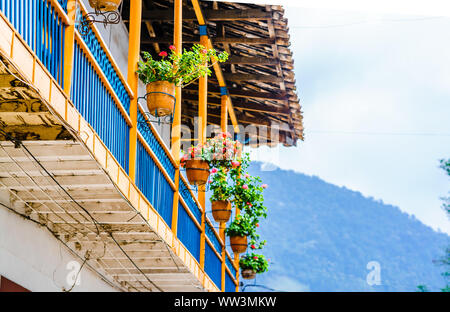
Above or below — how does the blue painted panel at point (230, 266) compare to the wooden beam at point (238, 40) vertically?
below

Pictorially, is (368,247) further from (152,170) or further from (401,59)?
(152,170)

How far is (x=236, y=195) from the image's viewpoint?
550 inches

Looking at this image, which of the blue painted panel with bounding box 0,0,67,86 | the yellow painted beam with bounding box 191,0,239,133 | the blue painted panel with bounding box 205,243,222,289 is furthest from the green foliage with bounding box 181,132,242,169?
the blue painted panel with bounding box 0,0,67,86

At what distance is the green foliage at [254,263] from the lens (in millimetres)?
16359

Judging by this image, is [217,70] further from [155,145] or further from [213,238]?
[155,145]

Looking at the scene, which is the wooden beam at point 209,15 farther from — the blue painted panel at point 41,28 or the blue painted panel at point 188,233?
the blue painted panel at point 41,28

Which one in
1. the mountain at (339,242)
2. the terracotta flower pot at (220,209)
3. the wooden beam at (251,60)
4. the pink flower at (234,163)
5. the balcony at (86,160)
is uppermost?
the mountain at (339,242)

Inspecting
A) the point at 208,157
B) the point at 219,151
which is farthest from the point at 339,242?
the point at 208,157

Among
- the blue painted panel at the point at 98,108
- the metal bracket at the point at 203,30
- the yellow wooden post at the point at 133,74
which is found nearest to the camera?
the blue painted panel at the point at 98,108

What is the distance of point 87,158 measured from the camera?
702 centimetres

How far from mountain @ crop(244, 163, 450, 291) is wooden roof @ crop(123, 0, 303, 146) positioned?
8952 centimetres

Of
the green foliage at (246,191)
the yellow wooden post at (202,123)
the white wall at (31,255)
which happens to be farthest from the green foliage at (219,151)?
the white wall at (31,255)

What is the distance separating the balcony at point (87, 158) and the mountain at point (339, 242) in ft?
319

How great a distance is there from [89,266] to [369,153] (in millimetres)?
147260
